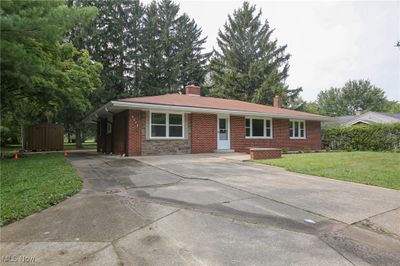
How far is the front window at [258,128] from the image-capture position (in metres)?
17.8

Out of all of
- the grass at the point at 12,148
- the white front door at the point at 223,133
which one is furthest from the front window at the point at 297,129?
the grass at the point at 12,148

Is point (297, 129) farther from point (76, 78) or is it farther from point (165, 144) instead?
point (76, 78)

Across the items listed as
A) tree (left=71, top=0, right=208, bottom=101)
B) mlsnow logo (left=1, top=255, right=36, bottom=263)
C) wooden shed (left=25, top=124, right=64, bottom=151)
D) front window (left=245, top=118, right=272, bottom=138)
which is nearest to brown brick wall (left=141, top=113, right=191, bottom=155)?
front window (left=245, top=118, right=272, bottom=138)

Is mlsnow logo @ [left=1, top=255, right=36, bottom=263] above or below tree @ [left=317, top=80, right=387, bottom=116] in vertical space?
below

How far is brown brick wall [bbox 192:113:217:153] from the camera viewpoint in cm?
1551

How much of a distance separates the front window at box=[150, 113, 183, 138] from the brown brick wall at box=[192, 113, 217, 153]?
86cm

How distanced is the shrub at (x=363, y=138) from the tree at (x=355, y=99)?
47916mm

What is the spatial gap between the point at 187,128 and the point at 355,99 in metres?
62.0


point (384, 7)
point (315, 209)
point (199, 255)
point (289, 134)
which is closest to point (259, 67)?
point (289, 134)

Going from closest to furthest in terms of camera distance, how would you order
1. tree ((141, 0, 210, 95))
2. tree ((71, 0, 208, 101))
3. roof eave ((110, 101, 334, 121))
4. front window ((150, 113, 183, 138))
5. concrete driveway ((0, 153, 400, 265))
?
1. concrete driveway ((0, 153, 400, 265))
2. roof eave ((110, 101, 334, 121))
3. front window ((150, 113, 183, 138))
4. tree ((71, 0, 208, 101))
5. tree ((141, 0, 210, 95))

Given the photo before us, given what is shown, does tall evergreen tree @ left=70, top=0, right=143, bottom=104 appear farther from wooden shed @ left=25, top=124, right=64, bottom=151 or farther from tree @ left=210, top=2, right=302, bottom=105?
tree @ left=210, top=2, right=302, bottom=105

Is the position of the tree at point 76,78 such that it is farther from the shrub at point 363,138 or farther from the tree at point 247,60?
the tree at point 247,60

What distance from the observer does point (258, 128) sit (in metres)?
18.2

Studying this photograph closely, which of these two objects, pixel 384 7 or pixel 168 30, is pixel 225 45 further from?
pixel 384 7
